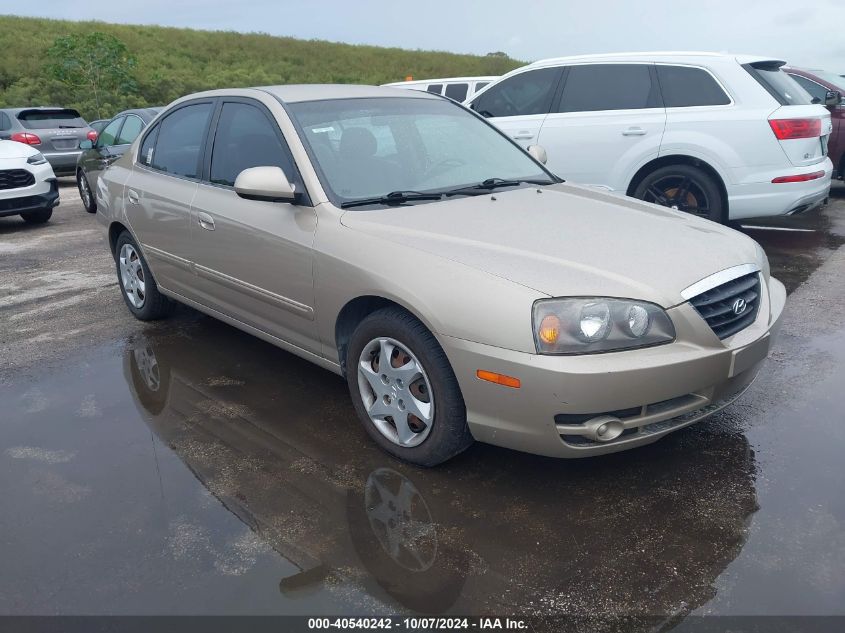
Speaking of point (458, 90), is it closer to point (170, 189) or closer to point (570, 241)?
point (170, 189)

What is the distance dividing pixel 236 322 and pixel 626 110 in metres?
4.82

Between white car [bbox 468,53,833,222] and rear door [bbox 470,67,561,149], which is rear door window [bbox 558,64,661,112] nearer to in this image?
white car [bbox 468,53,833,222]

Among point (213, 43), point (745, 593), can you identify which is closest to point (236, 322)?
point (745, 593)

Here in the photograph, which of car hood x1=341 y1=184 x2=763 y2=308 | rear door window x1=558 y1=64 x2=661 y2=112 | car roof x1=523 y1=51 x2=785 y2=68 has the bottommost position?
car hood x1=341 y1=184 x2=763 y2=308

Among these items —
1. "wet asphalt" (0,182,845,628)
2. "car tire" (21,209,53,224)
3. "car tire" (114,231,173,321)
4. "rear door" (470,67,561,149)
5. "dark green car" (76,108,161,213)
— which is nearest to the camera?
"wet asphalt" (0,182,845,628)

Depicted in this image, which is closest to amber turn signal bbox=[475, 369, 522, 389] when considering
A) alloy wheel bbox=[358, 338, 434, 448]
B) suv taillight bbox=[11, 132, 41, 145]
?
alloy wheel bbox=[358, 338, 434, 448]

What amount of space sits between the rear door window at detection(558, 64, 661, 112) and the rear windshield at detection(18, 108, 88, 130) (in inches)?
454

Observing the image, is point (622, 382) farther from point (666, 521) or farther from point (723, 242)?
point (723, 242)

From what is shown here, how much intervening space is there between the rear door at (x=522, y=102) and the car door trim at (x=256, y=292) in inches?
170

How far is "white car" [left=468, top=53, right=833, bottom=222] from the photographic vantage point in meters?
6.86

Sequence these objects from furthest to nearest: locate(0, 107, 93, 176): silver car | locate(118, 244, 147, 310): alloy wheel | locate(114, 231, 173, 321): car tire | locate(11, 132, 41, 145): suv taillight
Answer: locate(0, 107, 93, 176): silver car < locate(11, 132, 41, 145): suv taillight < locate(118, 244, 147, 310): alloy wheel < locate(114, 231, 173, 321): car tire

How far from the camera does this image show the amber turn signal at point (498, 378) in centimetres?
283

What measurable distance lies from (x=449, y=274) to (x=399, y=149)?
4.22ft

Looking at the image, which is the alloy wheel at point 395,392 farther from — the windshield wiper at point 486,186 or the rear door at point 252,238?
the windshield wiper at point 486,186
